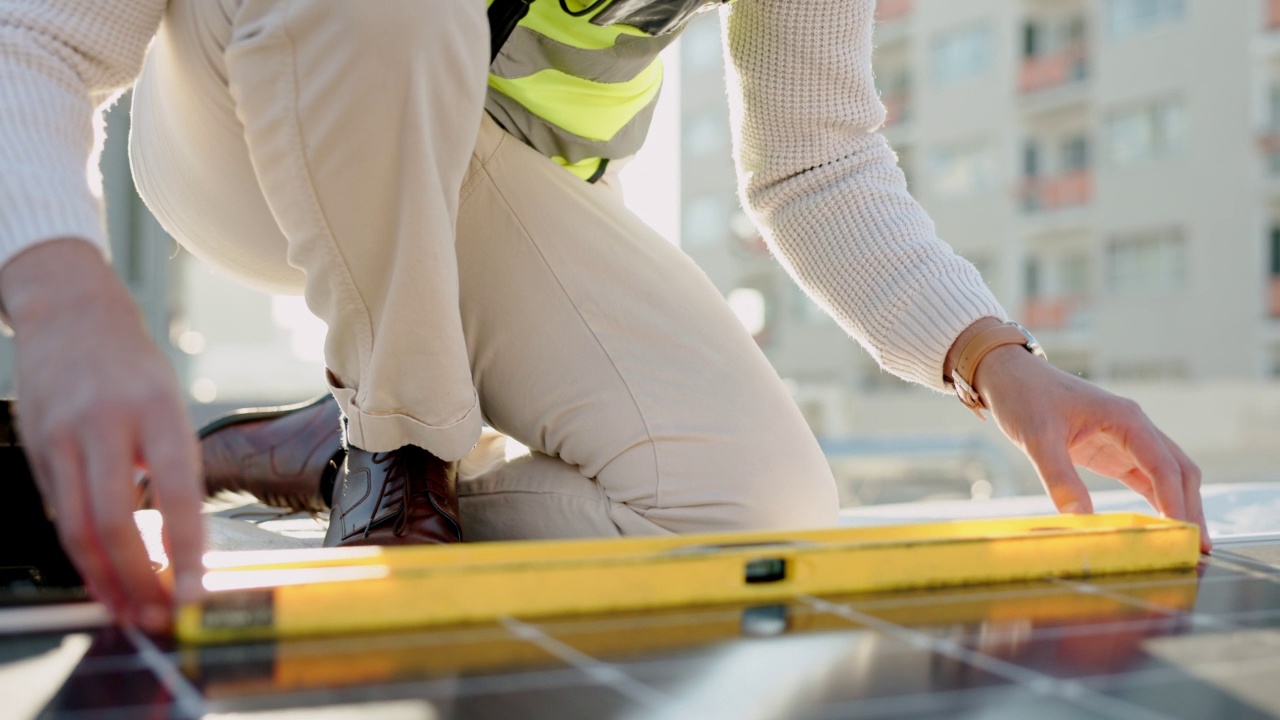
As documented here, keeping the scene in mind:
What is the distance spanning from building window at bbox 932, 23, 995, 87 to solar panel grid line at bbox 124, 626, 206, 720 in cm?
1812

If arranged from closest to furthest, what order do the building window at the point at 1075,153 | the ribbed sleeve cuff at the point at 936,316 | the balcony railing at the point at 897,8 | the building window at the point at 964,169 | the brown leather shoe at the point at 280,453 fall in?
the ribbed sleeve cuff at the point at 936,316 < the brown leather shoe at the point at 280,453 < the building window at the point at 1075,153 < the building window at the point at 964,169 < the balcony railing at the point at 897,8

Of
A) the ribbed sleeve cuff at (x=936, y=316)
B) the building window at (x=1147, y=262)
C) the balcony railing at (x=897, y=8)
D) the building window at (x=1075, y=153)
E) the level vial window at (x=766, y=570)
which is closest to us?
the level vial window at (x=766, y=570)

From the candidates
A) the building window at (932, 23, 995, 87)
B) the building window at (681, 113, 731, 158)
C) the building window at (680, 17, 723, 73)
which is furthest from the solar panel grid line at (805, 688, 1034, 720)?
the building window at (680, 17, 723, 73)

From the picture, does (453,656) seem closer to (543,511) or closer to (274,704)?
(274,704)

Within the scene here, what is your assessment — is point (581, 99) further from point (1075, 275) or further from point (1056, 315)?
point (1075, 275)

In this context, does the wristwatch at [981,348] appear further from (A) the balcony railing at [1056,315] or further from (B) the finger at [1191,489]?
(A) the balcony railing at [1056,315]

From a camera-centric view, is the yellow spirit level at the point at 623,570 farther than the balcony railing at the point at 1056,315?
No

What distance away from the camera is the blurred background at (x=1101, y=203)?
13.5 m

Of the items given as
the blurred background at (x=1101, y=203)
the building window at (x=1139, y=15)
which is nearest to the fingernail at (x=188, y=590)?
the blurred background at (x=1101, y=203)

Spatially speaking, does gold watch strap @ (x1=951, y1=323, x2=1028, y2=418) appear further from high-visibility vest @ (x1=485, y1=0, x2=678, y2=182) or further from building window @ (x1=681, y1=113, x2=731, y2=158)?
building window @ (x1=681, y1=113, x2=731, y2=158)

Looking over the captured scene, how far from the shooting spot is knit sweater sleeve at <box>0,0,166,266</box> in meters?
0.67

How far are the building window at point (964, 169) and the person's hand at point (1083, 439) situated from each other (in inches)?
683

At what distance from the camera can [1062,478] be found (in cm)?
100

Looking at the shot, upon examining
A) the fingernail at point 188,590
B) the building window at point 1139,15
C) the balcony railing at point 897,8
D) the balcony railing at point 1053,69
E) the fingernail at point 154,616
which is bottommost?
the fingernail at point 154,616
